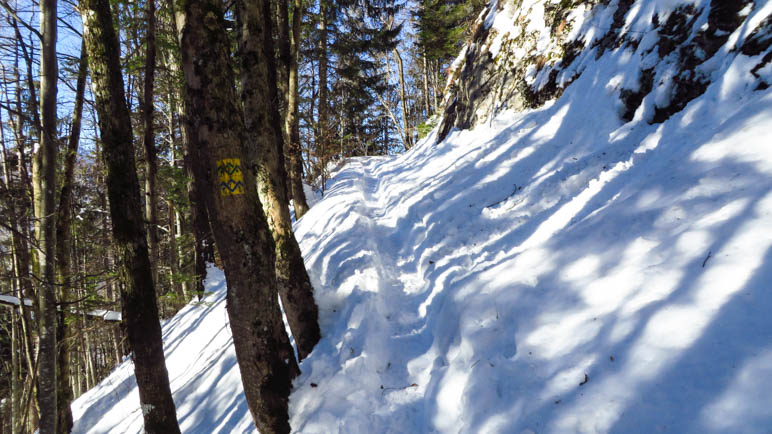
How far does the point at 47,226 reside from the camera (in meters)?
3.74

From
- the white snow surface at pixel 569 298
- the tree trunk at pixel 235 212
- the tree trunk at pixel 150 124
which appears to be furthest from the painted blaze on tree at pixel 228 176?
the tree trunk at pixel 150 124

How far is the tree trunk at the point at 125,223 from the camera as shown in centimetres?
368

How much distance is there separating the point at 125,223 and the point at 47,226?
861 mm

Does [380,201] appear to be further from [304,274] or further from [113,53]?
[113,53]

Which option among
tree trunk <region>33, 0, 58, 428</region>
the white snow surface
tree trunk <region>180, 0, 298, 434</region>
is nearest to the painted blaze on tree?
tree trunk <region>180, 0, 298, 434</region>

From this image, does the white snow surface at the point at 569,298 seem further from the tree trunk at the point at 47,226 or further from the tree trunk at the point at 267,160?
the tree trunk at the point at 47,226

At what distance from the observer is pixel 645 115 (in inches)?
171

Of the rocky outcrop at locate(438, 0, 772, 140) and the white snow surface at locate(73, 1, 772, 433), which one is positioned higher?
the rocky outcrop at locate(438, 0, 772, 140)

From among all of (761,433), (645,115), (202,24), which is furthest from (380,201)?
(761,433)

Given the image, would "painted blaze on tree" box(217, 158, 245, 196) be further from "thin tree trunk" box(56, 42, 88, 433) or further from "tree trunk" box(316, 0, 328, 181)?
"tree trunk" box(316, 0, 328, 181)

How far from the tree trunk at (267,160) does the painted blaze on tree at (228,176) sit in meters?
1.08

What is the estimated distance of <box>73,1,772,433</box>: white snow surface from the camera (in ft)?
5.53

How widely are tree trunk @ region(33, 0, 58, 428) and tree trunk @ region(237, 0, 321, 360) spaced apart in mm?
1927

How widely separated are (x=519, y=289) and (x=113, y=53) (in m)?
5.01
